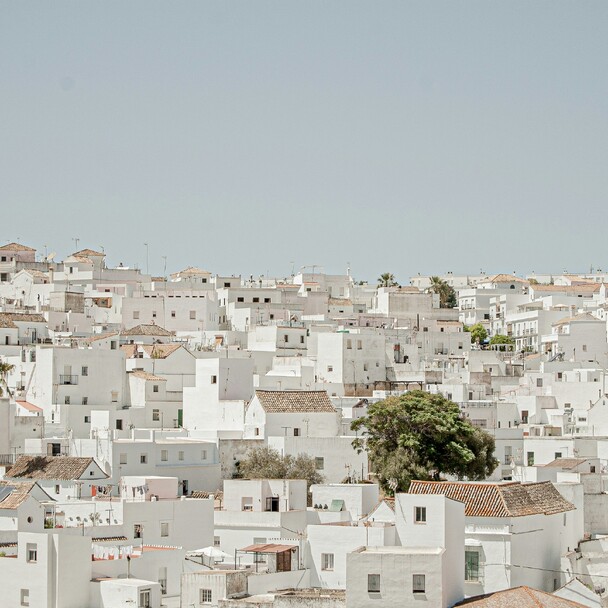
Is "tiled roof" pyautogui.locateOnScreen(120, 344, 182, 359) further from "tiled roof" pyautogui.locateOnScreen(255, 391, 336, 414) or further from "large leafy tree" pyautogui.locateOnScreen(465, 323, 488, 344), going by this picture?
"large leafy tree" pyautogui.locateOnScreen(465, 323, 488, 344)

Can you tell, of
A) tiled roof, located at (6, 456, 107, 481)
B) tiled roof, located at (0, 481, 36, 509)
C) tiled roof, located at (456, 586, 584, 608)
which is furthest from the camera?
tiled roof, located at (6, 456, 107, 481)

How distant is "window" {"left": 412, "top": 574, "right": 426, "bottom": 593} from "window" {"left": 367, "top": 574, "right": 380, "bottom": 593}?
73cm

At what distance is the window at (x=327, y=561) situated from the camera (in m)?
35.7

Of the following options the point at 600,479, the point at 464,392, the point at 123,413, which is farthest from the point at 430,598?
the point at 464,392

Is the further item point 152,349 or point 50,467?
point 152,349

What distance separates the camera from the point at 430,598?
2953 centimetres

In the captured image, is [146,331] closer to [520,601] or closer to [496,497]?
[496,497]

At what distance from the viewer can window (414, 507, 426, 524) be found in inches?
1316

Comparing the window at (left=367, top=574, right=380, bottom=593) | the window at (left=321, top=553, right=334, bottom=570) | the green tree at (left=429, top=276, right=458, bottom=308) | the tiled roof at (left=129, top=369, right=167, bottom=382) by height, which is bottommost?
the window at (left=321, top=553, right=334, bottom=570)

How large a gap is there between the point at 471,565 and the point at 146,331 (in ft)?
129

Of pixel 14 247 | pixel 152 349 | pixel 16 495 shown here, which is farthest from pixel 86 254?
pixel 16 495

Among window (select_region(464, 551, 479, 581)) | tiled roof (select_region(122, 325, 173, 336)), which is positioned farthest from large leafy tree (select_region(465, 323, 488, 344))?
window (select_region(464, 551, 479, 581))

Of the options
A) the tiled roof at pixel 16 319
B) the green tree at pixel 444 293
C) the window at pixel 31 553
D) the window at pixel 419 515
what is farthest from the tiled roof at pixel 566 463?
the green tree at pixel 444 293

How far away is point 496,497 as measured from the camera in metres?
36.8
